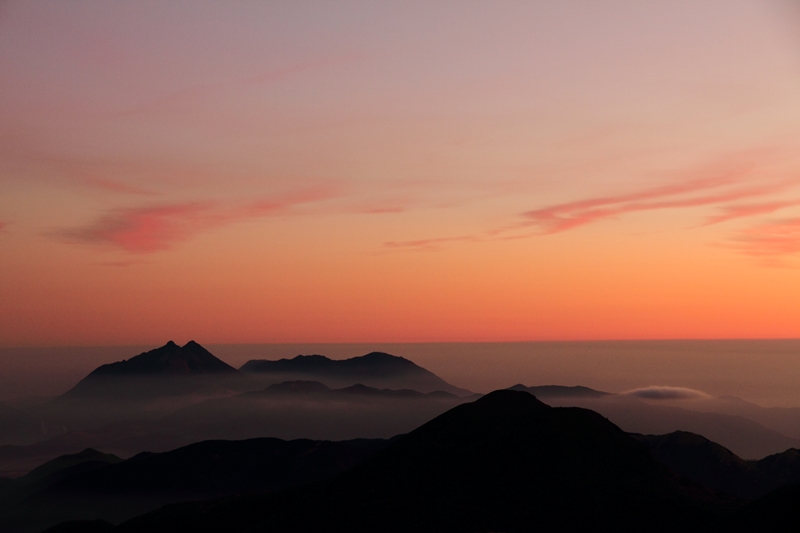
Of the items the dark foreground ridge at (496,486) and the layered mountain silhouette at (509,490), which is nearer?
the layered mountain silhouette at (509,490)

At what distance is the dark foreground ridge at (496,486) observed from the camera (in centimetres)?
9731

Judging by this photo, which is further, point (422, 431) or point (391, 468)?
point (422, 431)

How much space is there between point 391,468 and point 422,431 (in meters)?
11.3

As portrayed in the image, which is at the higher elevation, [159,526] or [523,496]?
[523,496]

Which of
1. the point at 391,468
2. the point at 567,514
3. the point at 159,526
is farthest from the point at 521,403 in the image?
the point at 159,526

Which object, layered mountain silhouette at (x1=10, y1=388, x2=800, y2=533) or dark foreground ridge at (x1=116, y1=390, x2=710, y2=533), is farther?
dark foreground ridge at (x1=116, y1=390, x2=710, y2=533)

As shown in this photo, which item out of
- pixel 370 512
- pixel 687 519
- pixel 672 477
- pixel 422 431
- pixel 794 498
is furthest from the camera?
pixel 422 431

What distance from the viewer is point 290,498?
129 m

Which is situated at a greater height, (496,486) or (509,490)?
(496,486)

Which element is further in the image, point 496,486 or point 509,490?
point 496,486

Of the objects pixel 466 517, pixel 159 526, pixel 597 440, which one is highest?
pixel 597 440

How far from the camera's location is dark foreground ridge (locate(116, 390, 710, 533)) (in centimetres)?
9731

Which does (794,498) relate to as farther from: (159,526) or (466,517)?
(159,526)

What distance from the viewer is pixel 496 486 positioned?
4134 inches
